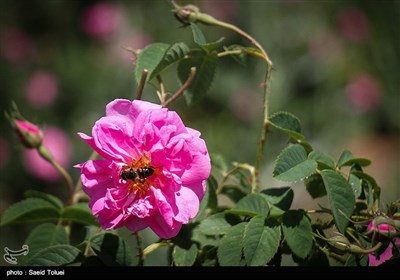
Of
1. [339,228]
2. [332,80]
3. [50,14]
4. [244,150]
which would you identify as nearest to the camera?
[339,228]

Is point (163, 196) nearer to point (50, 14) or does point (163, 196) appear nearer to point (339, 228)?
point (339, 228)

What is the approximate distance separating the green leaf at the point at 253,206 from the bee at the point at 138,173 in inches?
4.4

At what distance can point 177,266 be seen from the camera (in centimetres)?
79

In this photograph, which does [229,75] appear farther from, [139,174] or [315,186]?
[139,174]

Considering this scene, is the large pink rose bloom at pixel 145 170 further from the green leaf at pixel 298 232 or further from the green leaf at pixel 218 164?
the green leaf at pixel 218 164

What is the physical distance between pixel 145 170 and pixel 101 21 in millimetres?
2851

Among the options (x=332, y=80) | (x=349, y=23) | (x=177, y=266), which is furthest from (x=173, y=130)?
(x=349, y=23)

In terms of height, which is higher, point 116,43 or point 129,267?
point 129,267

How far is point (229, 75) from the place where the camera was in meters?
3.30

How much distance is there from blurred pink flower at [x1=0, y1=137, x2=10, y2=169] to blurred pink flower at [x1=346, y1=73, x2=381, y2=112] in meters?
1.58

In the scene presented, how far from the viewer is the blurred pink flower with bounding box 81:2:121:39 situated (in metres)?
3.47

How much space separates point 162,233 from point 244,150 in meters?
2.28

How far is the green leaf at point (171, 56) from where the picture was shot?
2.76ft

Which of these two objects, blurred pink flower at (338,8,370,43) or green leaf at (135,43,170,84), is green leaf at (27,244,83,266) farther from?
blurred pink flower at (338,8,370,43)
